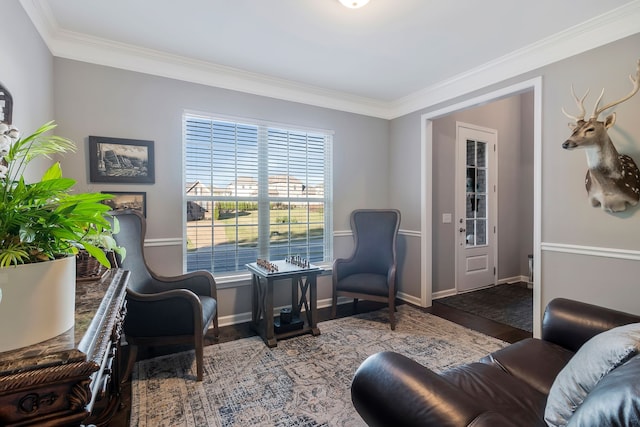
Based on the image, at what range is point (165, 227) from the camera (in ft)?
9.64

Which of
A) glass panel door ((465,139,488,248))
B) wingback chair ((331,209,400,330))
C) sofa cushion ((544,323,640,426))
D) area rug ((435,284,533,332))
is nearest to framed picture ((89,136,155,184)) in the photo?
wingback chair ((331,209,400,330))

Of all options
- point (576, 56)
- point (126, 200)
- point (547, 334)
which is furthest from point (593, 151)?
point (126, 200)

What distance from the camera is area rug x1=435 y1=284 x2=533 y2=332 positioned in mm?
3377

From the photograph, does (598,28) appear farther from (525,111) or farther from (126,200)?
(126,200)

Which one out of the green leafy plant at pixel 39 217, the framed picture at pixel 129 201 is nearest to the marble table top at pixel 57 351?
the green leafy plant at pixel 39 217

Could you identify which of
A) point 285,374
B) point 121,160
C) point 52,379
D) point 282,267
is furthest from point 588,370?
point 121,160

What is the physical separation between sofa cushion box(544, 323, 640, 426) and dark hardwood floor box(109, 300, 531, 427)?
1.96 meters

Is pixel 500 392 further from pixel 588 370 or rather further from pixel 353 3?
pixel 353 3

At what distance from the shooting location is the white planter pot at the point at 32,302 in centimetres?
75

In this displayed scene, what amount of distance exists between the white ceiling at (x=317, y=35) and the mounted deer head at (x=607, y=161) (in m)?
0.69

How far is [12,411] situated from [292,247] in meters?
2.99

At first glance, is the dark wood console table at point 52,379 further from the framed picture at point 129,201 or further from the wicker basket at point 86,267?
the framed picture at point 129,201

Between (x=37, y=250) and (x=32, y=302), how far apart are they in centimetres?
13

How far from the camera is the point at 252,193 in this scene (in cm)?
340
